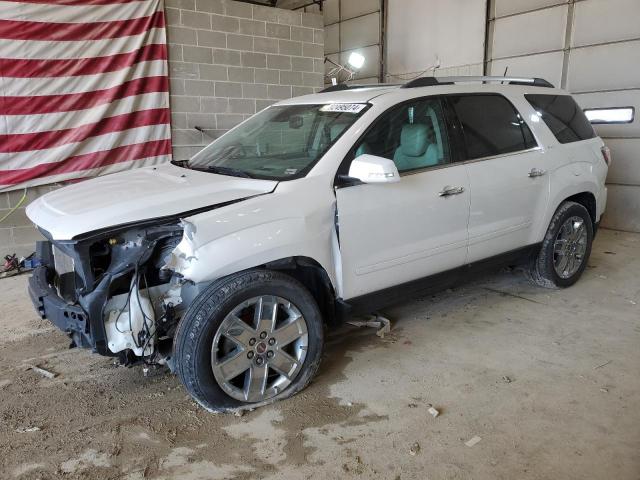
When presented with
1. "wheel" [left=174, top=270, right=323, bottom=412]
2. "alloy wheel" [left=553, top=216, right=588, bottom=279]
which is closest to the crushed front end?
"wheel" [left=174, top=270, right=323, bottom=412]

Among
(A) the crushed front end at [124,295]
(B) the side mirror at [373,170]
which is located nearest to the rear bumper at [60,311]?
(A) the crushed front end at [124,295]

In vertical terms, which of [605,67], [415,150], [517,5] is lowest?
[415,150]

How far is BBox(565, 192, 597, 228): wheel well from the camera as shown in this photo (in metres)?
4.73

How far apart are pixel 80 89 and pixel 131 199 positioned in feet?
12.4

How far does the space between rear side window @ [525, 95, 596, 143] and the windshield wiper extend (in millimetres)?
2500

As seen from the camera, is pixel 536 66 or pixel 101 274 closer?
pixel 101 274

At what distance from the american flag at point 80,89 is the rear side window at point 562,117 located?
13.9 feet

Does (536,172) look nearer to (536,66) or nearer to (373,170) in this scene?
(373,170)

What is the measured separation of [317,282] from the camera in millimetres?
3189

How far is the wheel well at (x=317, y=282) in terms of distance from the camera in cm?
303

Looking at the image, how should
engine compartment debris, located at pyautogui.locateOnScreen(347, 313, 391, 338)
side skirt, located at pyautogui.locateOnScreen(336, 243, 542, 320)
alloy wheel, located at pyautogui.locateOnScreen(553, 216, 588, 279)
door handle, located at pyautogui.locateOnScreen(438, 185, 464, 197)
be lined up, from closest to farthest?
side skirt, located at pyautogui.locateOnScreen(336, 243, 542, 320) → door handle, located at pyautogui.locateOnScreen(438, 185, 464, 197) → engine compartment debris, located at pyautogui.locateOnScreen(347, 313, 391, 338) → alloy wheel, located at pyautogui.locateOnScreen(553, 216, 588, 279)

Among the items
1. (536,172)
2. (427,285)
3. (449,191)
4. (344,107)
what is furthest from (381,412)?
(536,172)

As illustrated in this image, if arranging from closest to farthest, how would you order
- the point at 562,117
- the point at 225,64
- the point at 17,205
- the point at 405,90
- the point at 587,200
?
the point at 405,90, the point at 562,117, the point at 587,200, the point at 17,205, the point at 225,64

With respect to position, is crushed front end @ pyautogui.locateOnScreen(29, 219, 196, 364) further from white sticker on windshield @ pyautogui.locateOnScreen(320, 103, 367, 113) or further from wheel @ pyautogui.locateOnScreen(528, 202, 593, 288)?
wheel @ pyautogui.locateOnScreen(528, 202, 593, 288)
